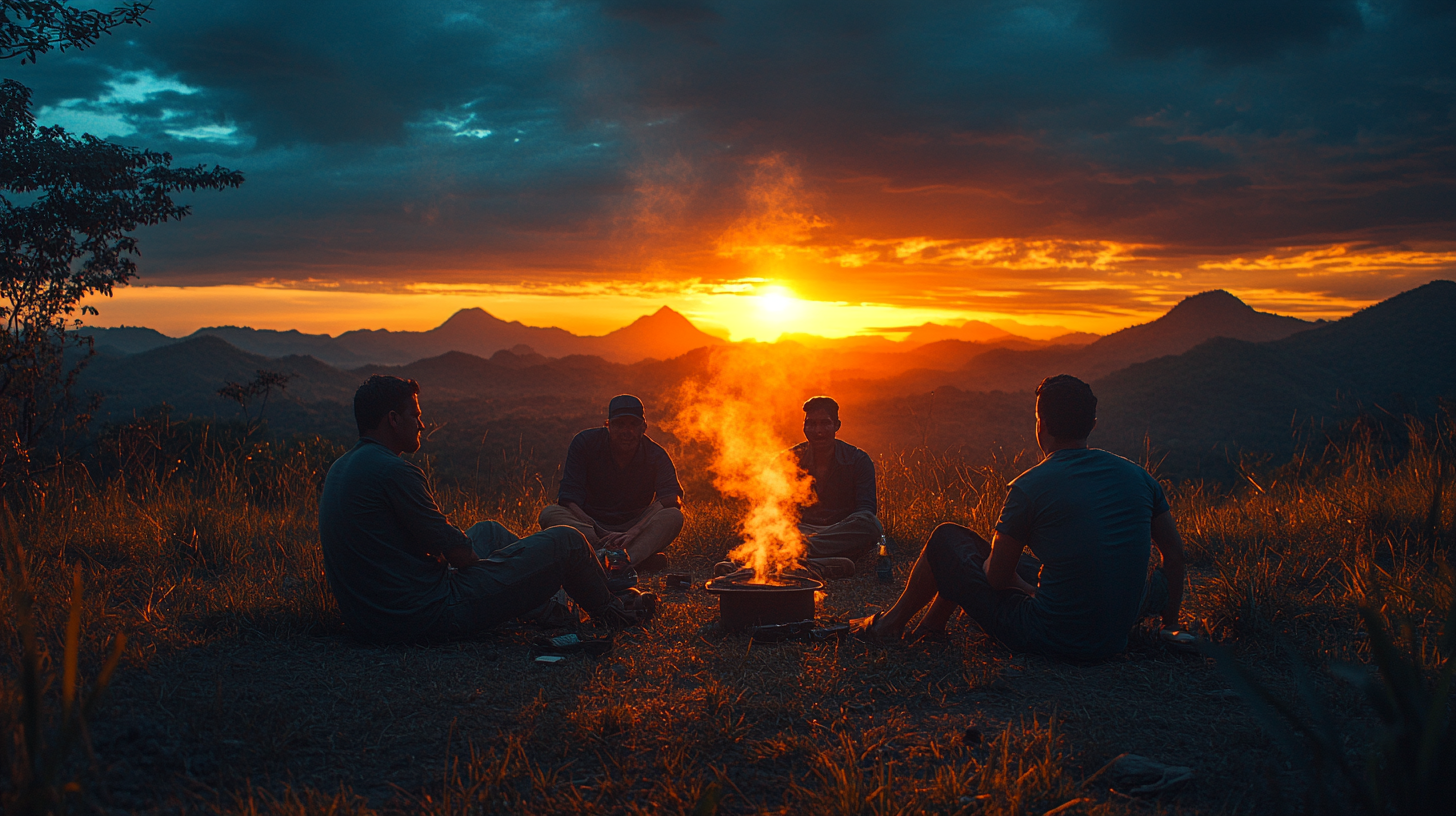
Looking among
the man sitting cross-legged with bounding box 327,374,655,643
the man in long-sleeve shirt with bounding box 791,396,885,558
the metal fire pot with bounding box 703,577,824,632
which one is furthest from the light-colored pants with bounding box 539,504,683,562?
the metal fire pot with bounding box 703,577,824,632

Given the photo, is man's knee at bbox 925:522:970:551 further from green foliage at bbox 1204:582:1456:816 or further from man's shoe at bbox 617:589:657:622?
green foliage at bbox 1204:582:1456:816

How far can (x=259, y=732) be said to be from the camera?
125 inches

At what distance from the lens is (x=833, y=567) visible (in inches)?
258

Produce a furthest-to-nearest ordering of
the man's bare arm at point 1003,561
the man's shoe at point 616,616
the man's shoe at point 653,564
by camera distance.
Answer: the man's shoe at point 653,564
the man's shoe at point 616,616
the man's bare arm at point 1003,561

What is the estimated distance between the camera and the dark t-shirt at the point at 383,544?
412 cm

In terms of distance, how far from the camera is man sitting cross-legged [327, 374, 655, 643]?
4141 millimetres

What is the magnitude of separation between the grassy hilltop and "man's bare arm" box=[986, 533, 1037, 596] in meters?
0.44

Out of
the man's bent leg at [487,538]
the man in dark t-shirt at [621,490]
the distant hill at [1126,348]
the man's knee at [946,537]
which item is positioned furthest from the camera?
the distant hill at [1126,348]

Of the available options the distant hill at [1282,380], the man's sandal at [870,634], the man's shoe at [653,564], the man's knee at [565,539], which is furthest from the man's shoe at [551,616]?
the distant hill at [1282,380]

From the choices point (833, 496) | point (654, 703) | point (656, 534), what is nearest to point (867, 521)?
point (833, 496)

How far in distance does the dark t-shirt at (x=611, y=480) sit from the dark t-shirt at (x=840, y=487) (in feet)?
4.19

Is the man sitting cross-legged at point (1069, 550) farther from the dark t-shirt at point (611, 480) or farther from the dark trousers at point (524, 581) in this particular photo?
the dark t-shirt at point (611, 480)

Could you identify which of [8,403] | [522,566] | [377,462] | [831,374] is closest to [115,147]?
[8,403]

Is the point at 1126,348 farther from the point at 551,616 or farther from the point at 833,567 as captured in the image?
the point at 551,616
